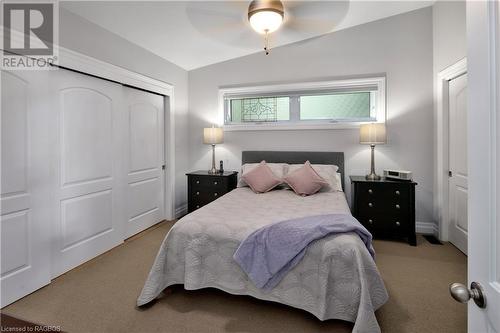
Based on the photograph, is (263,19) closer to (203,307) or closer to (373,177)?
(373,177)

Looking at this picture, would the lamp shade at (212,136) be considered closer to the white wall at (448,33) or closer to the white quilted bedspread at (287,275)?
the white quilted bedspread at (287,275)

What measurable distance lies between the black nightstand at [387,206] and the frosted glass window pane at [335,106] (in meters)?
1.06

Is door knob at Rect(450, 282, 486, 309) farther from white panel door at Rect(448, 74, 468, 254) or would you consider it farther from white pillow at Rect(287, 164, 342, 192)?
white panel door at Rect(448, 74, 468, 254)

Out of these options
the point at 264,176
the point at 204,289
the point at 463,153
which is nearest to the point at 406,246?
the point at 463,153

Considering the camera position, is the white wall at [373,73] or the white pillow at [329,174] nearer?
the white pillow at [329,174]

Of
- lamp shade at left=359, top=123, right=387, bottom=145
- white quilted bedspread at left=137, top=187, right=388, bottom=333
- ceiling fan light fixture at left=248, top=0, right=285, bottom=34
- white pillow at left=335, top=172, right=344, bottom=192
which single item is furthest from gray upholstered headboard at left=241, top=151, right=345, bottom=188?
ceiling fan light fixture at left=248, top=0, right=285, bottom=34

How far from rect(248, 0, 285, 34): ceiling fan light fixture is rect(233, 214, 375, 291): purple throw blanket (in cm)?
196

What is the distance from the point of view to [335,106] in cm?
388

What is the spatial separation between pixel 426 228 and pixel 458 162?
A: 1.04 m

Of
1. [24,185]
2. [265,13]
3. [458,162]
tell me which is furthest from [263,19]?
[458,162]

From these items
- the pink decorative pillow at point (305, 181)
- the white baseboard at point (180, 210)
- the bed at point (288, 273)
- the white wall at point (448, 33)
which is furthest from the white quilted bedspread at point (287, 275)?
the white wall at point (448, 33)

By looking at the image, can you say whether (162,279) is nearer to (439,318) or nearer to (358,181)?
(439,318)

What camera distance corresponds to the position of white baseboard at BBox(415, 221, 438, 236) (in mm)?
3484

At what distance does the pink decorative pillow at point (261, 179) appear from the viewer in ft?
10.8
